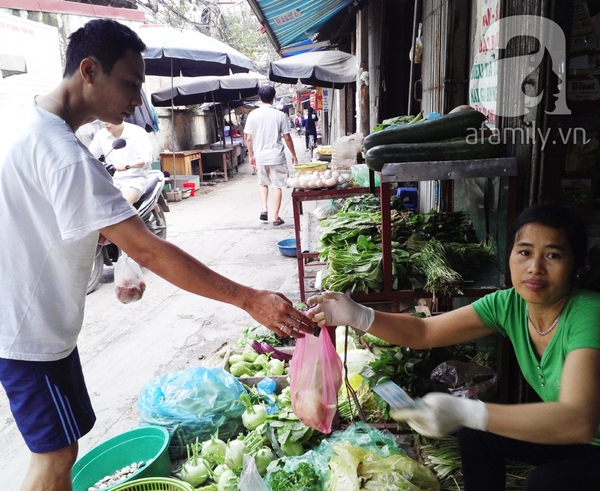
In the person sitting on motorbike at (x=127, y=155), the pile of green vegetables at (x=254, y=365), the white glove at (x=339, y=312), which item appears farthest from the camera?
the person sitting on motorbike at (x=127, y=155)

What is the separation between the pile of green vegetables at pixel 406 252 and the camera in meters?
2.64

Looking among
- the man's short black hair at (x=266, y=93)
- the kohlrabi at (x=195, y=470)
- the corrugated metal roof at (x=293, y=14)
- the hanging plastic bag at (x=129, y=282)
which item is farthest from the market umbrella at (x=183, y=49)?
the kohlrabi at (x=195, y=470)

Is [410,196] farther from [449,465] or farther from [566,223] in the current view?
[566,223]

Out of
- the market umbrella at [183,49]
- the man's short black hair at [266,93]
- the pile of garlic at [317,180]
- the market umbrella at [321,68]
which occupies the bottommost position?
the pile of garlic at [317,180]

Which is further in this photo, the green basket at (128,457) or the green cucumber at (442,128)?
the green cucumber at (442,128)

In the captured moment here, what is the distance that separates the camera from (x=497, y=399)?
8.75ft

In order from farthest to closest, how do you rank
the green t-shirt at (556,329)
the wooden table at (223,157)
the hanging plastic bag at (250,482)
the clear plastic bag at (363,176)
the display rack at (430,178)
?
the wooden table at (223,157), the clear plastic bag at (363,176), the display rack at (430,178), the hanging plastic bag at (250,482), the green t-shirt at (556,329)

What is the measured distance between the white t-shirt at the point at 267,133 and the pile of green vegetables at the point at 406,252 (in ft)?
16.5

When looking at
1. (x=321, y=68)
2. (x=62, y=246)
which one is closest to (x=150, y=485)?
(x=62, y=246)

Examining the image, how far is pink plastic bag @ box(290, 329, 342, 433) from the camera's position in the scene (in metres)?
2.39

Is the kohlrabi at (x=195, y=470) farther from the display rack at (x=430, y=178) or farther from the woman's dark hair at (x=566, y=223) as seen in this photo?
the woman's dark hair at (x=566, y=223)

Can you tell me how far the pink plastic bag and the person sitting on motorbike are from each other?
451cm

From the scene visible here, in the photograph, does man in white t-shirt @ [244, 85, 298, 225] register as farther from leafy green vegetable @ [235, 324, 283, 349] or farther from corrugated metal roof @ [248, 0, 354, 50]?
leafy green vegetable @ [235, 324, 283, 349]

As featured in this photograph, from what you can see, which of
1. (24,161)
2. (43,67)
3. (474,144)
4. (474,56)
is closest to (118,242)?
(24,161)
